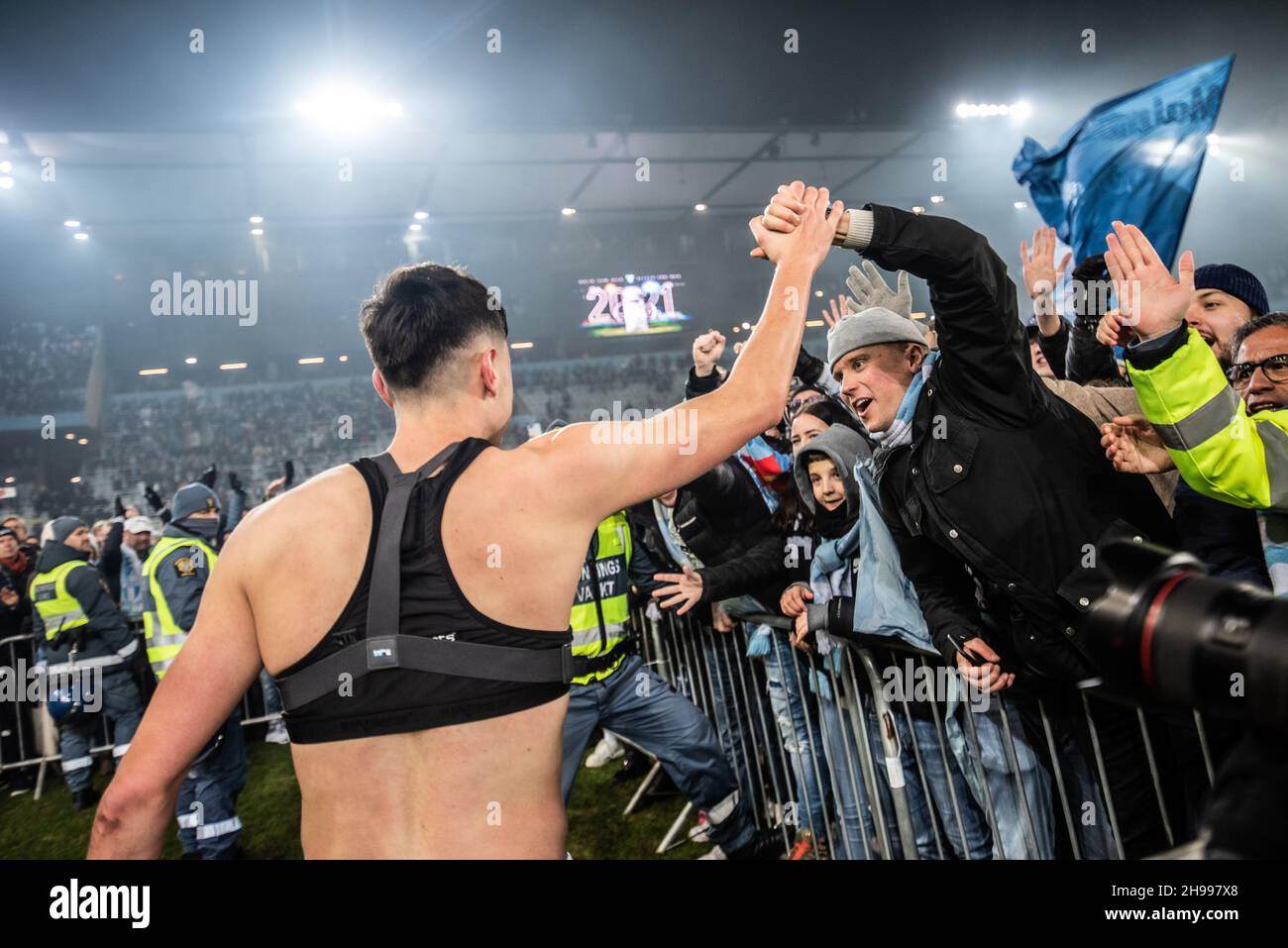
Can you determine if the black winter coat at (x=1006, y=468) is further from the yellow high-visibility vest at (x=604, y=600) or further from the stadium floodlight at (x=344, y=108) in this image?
the stadium floodlight at (x=344, y=108)

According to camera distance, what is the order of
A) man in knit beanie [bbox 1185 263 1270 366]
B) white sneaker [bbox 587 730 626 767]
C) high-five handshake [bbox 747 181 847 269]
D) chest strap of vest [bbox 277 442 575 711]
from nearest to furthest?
chest strap of vest [bbox 277 442 575 711] → high-five handshake [bbox 747 181 847 269] → man in knit beanie [bbox 1185 263 1270 366] → white sneaker [bbox 587 730 626 767]

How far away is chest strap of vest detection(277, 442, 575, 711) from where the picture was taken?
1303 mm

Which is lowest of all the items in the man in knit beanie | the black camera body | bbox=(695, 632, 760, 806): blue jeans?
bbox=(695, 632, 760, 806): blue jeans

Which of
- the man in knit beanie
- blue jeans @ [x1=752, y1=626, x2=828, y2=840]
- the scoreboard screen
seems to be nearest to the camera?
the man in knit beanie

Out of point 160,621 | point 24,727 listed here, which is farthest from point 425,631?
point 24,727

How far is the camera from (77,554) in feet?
18.3

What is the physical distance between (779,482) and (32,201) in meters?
23.1

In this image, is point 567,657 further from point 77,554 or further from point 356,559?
point 77,554

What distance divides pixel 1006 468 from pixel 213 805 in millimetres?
4646

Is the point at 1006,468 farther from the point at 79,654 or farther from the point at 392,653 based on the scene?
the point at 79,654

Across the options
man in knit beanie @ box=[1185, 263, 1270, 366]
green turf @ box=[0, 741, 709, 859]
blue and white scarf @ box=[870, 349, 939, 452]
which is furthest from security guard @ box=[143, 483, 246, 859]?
man in knit beanie @ box=[1185, 263, 1270, 366]

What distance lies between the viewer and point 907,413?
225cm

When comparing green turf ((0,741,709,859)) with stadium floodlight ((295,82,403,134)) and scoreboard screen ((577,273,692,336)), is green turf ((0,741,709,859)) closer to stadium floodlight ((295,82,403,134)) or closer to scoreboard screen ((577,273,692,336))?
stadium floodlight ((295,82,403,134))

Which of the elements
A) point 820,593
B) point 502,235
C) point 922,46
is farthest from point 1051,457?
point 502,235
